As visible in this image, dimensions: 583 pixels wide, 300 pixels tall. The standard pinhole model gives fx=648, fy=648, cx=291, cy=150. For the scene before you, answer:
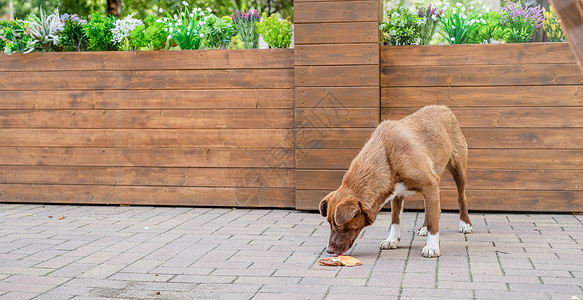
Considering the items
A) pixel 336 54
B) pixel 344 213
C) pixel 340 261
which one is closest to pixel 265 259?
pixel 340 261

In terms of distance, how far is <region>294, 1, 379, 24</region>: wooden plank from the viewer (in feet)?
22.4

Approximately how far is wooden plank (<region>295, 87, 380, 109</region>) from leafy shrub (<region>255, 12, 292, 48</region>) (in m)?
0.70

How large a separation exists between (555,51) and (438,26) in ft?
4.18

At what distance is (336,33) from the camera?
22.7 ft

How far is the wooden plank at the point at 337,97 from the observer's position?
6883mm

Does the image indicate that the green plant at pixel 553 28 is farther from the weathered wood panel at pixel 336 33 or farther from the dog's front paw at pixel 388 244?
the dog's front paw at pixel 388 244

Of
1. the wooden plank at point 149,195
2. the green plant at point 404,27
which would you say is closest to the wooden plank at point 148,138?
the wooden plank at point 149,195

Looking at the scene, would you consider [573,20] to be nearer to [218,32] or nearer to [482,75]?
[482,75]

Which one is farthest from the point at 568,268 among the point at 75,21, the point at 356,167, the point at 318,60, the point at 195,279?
the point at 75,21

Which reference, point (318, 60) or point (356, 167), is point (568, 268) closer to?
point (356, 167)

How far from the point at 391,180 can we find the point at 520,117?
2529 millimetres

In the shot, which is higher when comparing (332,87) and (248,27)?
(248,27)

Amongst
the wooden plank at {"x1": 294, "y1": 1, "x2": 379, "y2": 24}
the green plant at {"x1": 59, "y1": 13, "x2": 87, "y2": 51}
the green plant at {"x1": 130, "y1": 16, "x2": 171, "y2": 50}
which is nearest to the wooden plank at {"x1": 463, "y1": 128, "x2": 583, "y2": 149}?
the wooden plank at {"x1": 294, "y1": 1, "x2": 379, "y2": 24}

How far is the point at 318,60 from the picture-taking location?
6984 mm
